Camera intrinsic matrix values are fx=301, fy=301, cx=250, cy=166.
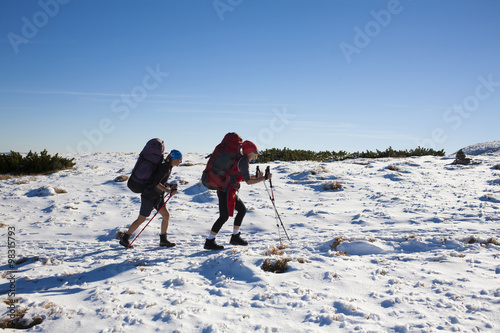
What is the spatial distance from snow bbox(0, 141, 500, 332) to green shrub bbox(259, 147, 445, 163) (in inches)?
369

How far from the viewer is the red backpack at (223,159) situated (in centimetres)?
622

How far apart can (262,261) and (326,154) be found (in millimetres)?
18811

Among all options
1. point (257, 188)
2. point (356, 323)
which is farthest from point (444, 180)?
point (356, 323)

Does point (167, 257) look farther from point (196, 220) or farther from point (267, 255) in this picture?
point (196, 220)

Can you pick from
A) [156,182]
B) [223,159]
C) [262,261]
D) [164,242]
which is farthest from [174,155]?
[262,261]

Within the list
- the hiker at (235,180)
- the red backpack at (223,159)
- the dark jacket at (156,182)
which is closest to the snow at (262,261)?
the hiker at (235,180)

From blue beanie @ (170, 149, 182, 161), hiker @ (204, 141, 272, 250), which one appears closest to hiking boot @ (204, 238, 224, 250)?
hiker @ (204, 141, 272, 250)

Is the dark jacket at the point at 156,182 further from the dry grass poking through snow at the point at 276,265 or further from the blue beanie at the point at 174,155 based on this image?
the dry grass poking through snow at the point at 276,265

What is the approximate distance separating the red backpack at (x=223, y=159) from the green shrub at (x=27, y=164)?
13.4 metres

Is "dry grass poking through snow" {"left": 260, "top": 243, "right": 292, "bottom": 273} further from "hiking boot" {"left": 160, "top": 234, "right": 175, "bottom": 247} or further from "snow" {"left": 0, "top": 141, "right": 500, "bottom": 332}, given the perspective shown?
"hiking boot" {"left": 160, "top": 234, "right": 175, "bottom": 247}

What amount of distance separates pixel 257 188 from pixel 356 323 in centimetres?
887

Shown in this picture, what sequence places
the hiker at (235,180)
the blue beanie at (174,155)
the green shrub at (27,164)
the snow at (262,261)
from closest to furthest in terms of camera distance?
the snow at (262,261), the hiker at (235,180), the blue beanie at (174,155), the green shrub at (27,164)

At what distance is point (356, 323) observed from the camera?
11.6 ft

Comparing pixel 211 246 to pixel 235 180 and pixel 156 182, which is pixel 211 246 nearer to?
pixel 235 180
